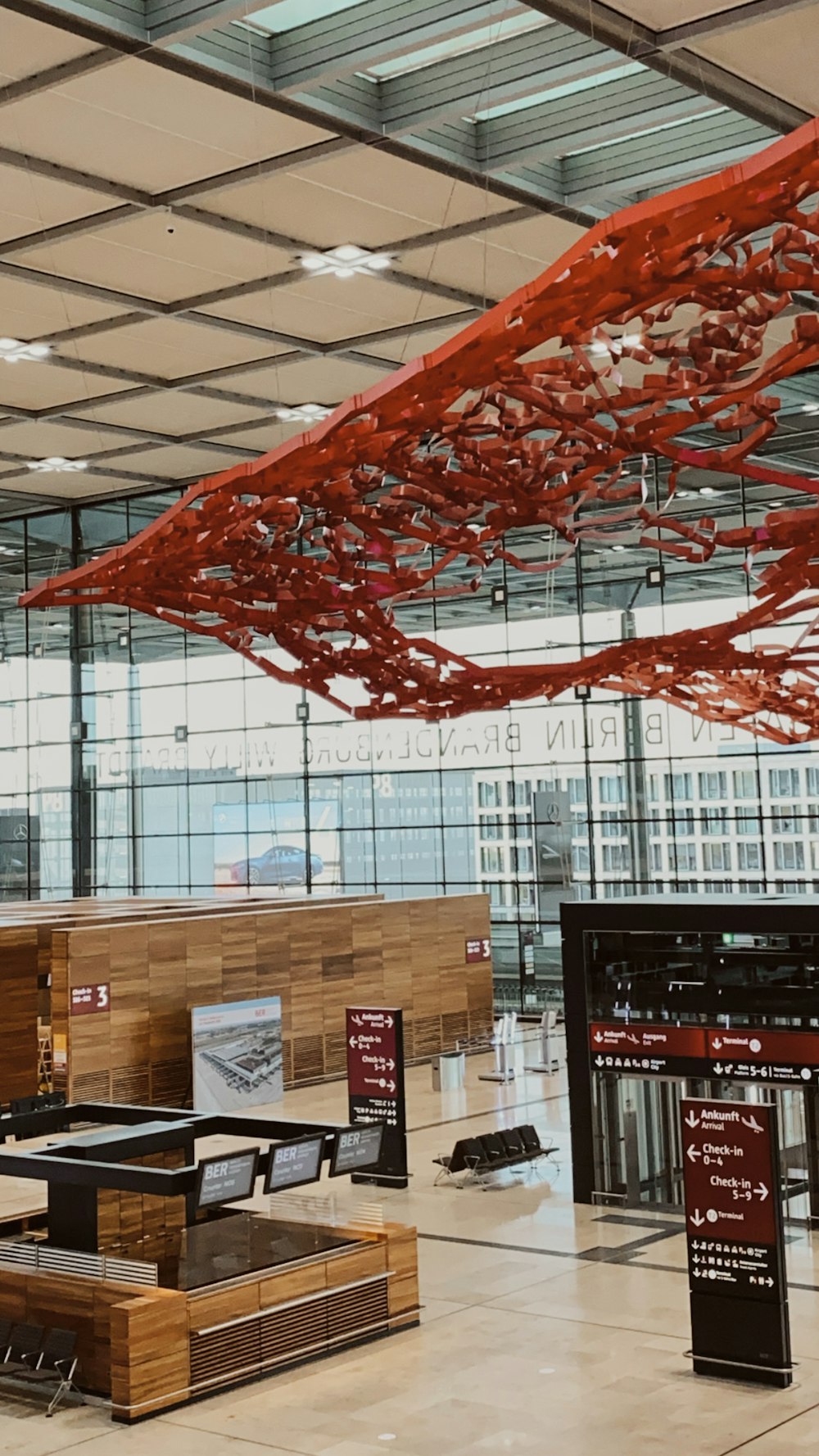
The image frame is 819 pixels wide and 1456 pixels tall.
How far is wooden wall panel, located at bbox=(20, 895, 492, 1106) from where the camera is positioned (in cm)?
2070

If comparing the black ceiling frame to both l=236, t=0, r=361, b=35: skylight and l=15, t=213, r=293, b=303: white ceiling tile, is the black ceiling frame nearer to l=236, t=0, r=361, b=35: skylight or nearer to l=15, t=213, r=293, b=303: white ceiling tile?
l=236, t=0, r=361, b=35: skylight

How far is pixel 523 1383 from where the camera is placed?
33.9ft

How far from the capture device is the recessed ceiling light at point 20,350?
21.0 metres

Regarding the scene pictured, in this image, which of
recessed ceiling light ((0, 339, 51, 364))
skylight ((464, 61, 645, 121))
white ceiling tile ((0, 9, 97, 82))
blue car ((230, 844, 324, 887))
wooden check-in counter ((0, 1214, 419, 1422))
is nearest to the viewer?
wooden check-in counter ((0, 1214, 419, 1422))

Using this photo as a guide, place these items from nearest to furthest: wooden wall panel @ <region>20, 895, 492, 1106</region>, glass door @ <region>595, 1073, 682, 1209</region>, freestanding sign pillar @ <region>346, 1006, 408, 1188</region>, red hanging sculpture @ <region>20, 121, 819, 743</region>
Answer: red hanging sculpture @ <region>20, 121, 819, 743</region>, glass door @ <region>595, 1073, 682, 1209</region>, freestanding sign pillar @ <region>346, 1006, 408, 1188</region>, wooden wall panel @ <region>20, 895, 492, 1106</region>

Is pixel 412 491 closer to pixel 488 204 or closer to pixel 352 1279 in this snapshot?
pixel 352 1279

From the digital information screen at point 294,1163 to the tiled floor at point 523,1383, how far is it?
70 cm

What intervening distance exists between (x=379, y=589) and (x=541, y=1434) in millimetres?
5081

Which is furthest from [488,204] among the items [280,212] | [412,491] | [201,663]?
[201,663]

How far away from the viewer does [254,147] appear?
1495 cm

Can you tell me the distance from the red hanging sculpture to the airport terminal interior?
33 mm

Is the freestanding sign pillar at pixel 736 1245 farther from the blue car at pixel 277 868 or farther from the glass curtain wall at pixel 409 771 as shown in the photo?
the blue car at pixel 277 868

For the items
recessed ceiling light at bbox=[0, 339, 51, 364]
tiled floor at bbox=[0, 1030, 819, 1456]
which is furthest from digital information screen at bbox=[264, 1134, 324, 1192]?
recessed ceiling light at bbox=[0, 339, 51, 364]

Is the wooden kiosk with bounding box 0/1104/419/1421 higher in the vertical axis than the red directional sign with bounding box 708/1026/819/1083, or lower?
lower
